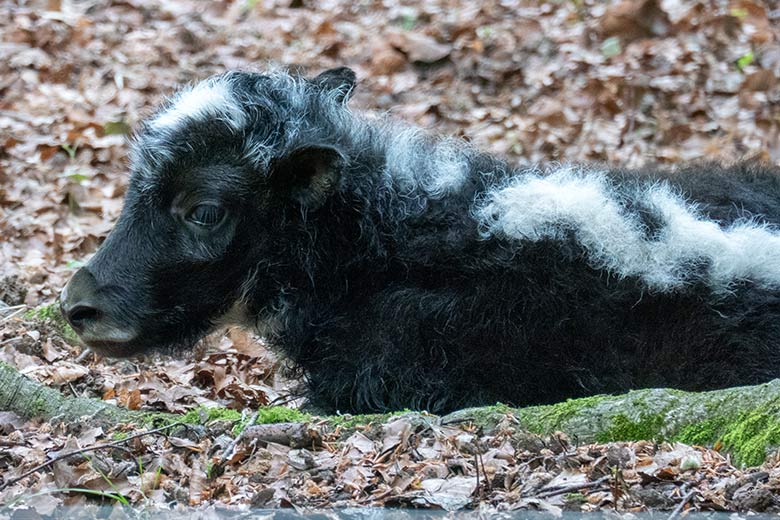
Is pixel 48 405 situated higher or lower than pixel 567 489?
lower

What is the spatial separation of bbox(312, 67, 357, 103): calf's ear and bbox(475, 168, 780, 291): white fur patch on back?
108 cm

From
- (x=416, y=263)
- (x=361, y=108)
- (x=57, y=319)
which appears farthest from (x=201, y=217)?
(x=57, y=319)

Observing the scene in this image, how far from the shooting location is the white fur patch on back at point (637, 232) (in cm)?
534

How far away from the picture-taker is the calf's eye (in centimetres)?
559

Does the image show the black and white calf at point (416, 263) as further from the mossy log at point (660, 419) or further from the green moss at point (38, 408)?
the mossy log at point (660, 419)

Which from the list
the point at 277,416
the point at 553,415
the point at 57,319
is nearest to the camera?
the point at 553,415

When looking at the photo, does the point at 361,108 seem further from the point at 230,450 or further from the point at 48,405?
the point at 230,450

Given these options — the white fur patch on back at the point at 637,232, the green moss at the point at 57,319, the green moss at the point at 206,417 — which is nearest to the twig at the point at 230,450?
the green moss at the point at 206,417

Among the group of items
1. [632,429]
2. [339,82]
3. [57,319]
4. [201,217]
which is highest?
[339,82]

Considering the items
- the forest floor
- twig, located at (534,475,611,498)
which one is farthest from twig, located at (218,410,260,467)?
twig, located at (534,475,611,498)

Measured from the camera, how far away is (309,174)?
18.4 ft

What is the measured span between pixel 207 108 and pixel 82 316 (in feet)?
4.05

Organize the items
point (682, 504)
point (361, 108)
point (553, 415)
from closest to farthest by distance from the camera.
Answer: point (682, 504), point (553, 415), point (361, 108)

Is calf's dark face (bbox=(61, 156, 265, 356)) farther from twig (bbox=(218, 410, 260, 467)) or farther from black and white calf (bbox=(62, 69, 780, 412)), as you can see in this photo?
twig (bbox=(218, 410, 260, 467))
